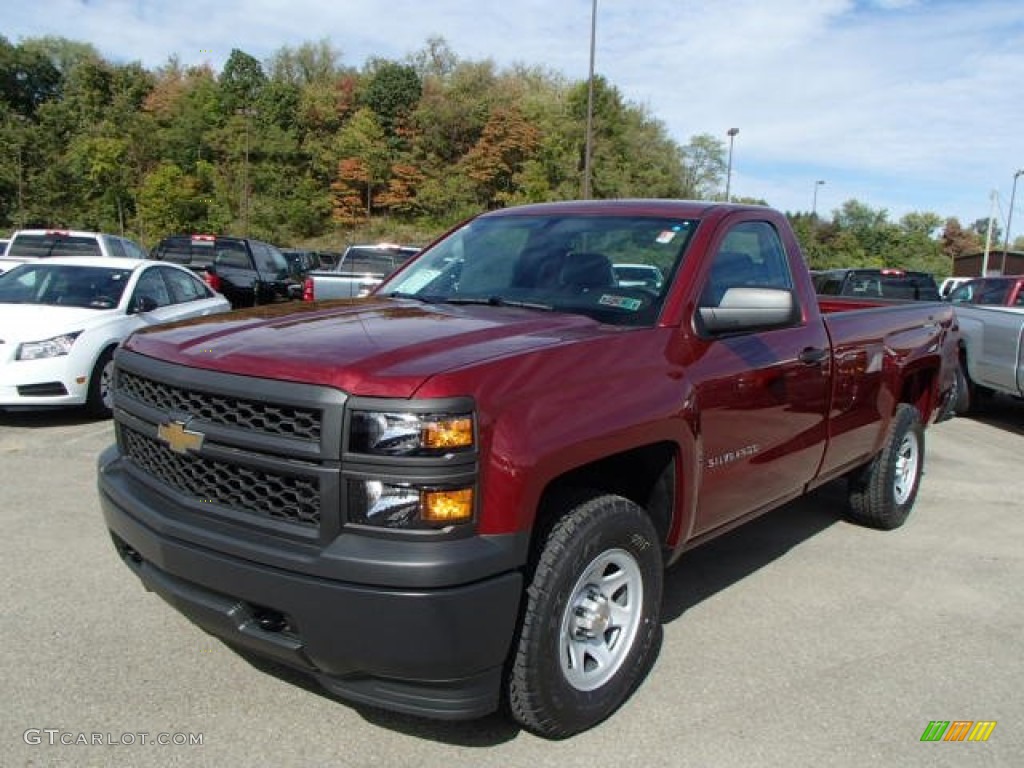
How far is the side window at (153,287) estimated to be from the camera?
898 cm

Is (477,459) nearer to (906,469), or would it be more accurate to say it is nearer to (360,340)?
(360,340)

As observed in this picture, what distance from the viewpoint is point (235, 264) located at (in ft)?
56.2

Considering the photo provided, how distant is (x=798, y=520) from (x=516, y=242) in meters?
3.04

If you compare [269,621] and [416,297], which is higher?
[416,297]

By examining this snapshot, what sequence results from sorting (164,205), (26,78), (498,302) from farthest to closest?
(26,78)
(164,205)
(498,302)

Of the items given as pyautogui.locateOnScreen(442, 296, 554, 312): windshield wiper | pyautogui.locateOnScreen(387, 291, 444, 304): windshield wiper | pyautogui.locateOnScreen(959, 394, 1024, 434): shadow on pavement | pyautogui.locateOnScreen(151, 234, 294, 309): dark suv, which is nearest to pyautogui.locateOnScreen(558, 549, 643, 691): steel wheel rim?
pyautogui.locateOnScreen(442, 296, 554, 312): windshield wiper

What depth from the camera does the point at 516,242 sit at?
4043 mm

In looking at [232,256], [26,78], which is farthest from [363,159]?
[232,256]

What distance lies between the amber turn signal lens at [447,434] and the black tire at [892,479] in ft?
12.4

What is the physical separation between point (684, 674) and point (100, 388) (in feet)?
22.1

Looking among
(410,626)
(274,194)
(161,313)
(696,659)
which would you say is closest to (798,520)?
(696,659)

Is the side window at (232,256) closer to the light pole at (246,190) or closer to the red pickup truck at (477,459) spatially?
the red pickup truck at (477,459)

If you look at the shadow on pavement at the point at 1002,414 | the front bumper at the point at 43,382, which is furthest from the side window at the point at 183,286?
the shadow on pavement at the point at 1002,414

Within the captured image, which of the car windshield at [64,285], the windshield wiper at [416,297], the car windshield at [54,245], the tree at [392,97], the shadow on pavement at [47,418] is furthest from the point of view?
the tree at [392,97]
